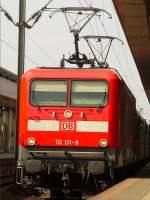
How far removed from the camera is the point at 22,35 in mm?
18656

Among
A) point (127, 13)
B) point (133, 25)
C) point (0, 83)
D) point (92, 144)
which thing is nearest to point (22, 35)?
point (0, 83)

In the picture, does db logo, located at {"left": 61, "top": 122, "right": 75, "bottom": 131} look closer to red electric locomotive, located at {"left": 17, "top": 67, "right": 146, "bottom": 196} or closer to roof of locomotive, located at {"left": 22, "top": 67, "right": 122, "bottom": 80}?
red electric locomotive, located at {"left": 17, "top": 67, "right": 146, "bottom": 196}

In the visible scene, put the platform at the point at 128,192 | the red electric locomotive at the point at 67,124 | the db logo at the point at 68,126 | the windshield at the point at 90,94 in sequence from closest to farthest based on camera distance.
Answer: the platform at the point at 128,192
the red electric locomotive at the point at 67,124
the db logo at the point at 68,126
the windshield at the point at 90,94

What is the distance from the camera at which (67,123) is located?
15469mm

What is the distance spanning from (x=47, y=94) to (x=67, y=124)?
33.0 inches

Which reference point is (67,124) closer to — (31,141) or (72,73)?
(31,141)

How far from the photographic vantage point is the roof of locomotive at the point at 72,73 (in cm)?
1562

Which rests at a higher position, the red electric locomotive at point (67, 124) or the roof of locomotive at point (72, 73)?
the roof of locomotive at point (72, 73)

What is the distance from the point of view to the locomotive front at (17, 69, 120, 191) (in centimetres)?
1527

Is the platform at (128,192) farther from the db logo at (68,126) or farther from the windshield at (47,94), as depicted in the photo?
the windshield at (47,94)

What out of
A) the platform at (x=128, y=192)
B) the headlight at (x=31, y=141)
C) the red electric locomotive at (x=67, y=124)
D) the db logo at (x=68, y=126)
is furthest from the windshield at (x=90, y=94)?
the platform at (x=128, y=192)

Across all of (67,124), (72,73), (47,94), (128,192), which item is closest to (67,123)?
(67,124)

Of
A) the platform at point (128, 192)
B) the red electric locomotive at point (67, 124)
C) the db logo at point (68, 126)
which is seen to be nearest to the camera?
the platform at point (128, 192)

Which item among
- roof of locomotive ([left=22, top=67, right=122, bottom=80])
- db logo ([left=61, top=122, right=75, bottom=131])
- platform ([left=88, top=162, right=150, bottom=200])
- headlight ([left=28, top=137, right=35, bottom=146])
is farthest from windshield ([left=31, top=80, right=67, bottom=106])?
platform ([left=88, top=162, right=150, bottom=200])
